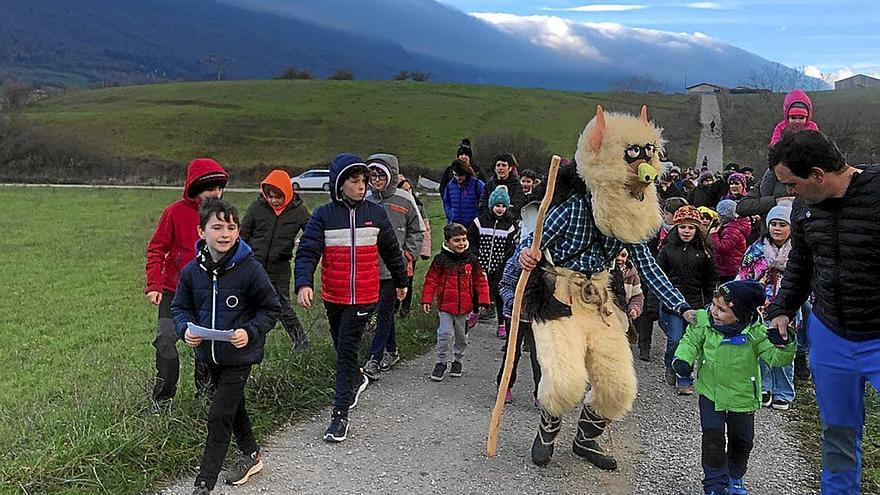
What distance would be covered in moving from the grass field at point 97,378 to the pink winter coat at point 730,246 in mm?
3403

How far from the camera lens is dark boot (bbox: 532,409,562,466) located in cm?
533

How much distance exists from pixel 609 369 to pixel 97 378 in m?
5.82

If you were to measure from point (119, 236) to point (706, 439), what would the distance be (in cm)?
2138

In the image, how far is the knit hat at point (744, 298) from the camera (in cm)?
477

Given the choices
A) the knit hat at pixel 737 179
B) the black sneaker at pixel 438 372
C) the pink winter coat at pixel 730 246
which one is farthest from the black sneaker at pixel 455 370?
the knit hat at pixel 737 179

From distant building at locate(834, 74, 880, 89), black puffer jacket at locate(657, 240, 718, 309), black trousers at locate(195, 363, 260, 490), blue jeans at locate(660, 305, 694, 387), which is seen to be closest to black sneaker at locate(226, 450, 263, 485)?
black trousers at locate(195, 363, 260, 490)

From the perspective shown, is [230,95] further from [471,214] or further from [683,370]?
[683,370]

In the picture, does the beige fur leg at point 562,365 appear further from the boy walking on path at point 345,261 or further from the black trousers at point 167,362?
the black trousers at point 167,362

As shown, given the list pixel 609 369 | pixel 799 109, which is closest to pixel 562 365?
pixel 609 369

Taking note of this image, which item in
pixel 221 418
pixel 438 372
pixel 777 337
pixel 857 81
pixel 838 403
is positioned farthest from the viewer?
pixel 857 81

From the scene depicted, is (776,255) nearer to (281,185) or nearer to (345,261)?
(345,261)

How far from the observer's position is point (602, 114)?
5.15m

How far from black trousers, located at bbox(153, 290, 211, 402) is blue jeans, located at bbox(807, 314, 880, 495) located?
406 cm

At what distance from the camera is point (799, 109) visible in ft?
22.6
